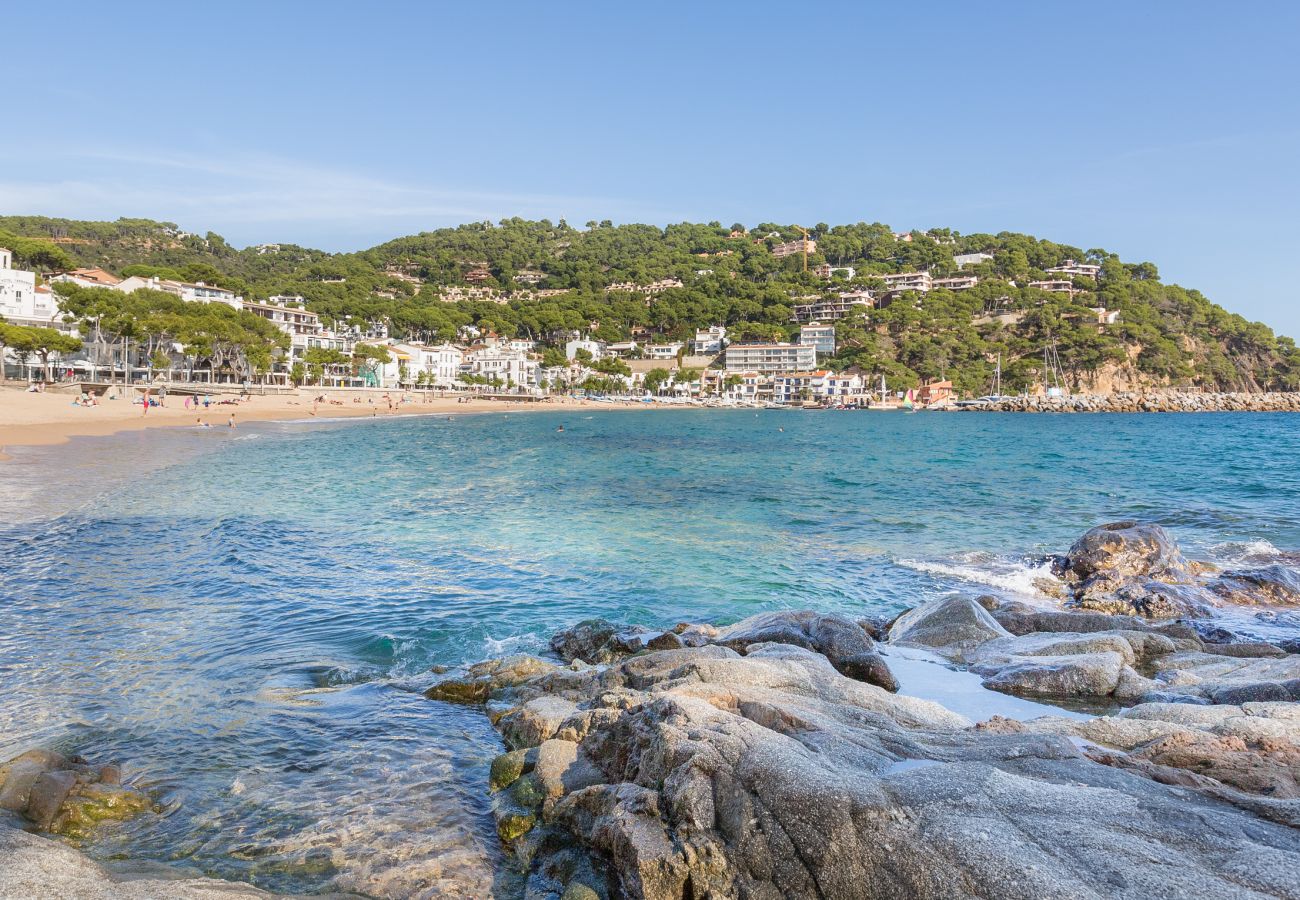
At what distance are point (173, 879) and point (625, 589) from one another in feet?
33.8

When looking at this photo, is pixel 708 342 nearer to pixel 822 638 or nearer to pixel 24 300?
pixel 24 300

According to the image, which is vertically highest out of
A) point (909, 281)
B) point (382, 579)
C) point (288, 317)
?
point (909, 281)

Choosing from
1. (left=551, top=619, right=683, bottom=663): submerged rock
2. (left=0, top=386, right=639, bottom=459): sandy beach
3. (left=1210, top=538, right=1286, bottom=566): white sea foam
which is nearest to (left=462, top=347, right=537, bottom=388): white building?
(left=0, top=386, right=639, bottom=459): sandy beach

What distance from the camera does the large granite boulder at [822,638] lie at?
8992 millimetres

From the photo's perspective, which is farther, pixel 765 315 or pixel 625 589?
pixel 765 315

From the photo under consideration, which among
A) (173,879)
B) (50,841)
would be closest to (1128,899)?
(173,879)

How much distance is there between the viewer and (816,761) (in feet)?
15.6

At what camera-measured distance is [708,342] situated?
17112cm

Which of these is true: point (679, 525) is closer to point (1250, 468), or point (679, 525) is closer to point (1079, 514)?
point (1079, 514)

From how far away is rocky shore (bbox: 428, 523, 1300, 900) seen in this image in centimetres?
386

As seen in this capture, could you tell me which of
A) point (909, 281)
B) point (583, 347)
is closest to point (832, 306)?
point (909, 281)

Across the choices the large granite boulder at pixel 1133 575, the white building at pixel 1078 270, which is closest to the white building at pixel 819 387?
the white building at pixel 1078 270

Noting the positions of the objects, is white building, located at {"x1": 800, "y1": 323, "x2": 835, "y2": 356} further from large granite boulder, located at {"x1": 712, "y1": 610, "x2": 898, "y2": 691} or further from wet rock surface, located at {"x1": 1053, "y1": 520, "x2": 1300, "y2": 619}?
large granite boulder, located at {"x1": 712, "y1": 610, "x2": 898, "y2": 691}

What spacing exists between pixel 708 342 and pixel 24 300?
4788 inches
